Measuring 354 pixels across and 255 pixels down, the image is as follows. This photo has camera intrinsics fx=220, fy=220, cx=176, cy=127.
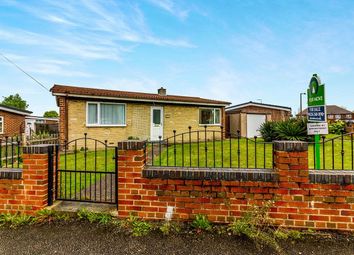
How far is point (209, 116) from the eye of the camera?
1631 centimetres

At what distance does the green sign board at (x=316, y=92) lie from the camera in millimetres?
3730

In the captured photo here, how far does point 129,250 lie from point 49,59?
15064 millimetres

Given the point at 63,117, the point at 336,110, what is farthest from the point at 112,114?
the point at 336,110

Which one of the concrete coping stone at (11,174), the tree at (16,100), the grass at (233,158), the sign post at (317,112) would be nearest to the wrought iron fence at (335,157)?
the grass at (233,158)

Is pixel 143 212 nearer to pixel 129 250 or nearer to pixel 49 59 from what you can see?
pixel 129 250

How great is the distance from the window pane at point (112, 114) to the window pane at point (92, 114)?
0.31 metres

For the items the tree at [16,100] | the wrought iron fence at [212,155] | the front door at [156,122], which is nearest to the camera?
the wrought iron fence at [212,155]

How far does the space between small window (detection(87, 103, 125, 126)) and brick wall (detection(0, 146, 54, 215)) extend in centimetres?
885

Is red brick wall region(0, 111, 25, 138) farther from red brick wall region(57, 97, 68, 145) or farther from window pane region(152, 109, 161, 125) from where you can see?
window pane region(152, 109, 161, 125)

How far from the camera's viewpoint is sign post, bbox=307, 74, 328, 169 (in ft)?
12.2

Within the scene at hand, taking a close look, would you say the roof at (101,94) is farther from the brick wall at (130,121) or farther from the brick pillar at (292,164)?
the brick pillar at (292,164)

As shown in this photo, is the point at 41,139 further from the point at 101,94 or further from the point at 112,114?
the point at 112,114

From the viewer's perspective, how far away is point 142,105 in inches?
527

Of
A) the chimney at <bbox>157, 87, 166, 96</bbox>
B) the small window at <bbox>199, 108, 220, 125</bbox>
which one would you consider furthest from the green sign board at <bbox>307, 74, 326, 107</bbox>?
the chimney at <bbox>157, 87, 166, 96</bbox>
